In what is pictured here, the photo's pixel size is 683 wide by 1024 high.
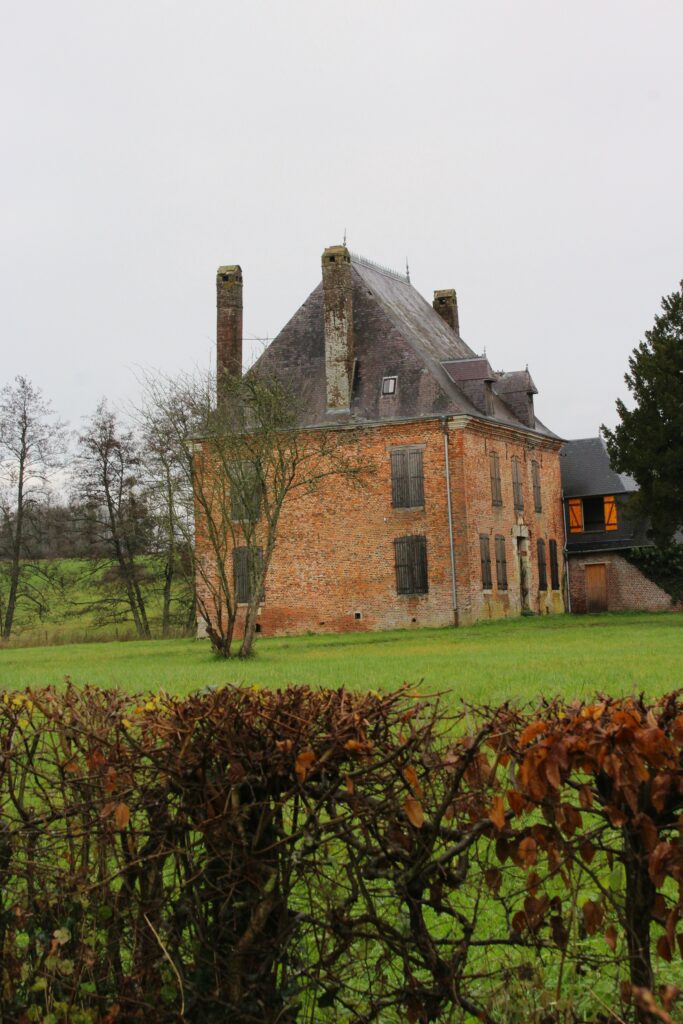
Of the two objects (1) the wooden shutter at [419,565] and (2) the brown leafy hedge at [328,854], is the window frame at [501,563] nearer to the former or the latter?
(1) the wooden shutter at [419,565]

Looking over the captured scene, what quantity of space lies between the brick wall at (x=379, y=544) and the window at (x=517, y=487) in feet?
7.36

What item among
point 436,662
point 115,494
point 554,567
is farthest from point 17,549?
point 436,662

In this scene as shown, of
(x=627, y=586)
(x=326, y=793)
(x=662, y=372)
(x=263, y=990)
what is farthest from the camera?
(x=627, y=586)

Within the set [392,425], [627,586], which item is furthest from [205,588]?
[627,586]

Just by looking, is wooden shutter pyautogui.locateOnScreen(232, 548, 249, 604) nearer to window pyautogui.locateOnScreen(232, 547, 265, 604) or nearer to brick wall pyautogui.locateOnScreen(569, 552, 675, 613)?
window pyautogui.locateOnScreen(232, 547, 265, 604)

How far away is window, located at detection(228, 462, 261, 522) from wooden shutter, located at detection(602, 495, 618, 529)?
20517 mm

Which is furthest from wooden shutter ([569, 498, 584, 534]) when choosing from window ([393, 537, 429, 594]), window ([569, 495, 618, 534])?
window ([393, 537, 429, 594])

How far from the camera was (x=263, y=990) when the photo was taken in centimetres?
374

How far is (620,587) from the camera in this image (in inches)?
1843

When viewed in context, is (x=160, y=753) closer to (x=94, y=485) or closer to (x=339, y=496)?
(x=339, y=496)

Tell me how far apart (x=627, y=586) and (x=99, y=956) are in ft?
145

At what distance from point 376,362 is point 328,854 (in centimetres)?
3833

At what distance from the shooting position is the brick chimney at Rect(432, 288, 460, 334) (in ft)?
166

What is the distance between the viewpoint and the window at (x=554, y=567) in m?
46.1
